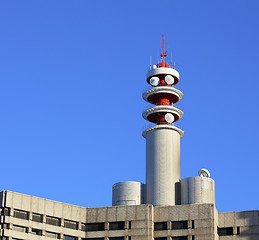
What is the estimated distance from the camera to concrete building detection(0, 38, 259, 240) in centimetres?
12081

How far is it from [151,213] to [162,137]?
1872 cm

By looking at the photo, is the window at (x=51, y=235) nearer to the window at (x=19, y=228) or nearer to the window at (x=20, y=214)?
the window at (x=19, y=228)

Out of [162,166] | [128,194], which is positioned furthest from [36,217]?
[162,166]

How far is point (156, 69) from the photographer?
474 ft

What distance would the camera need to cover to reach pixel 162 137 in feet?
449

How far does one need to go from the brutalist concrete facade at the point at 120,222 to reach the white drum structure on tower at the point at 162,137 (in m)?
7.94

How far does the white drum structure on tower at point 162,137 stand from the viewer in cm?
13262

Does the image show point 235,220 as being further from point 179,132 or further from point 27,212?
point 27,212

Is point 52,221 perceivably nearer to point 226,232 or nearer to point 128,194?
point 128,194

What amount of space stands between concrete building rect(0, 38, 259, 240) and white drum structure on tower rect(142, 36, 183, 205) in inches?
7.6

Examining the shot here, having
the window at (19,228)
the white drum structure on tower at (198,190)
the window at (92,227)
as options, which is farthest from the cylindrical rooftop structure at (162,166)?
the window at (19,228)

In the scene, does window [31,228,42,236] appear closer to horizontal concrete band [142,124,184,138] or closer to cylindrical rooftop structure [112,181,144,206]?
cylindrical rooftop structure [112,181,144,206]

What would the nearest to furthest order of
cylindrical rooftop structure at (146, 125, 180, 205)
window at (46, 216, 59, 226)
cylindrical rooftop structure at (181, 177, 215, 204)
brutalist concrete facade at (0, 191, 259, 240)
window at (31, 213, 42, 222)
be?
brutalist concrete facade at (0, 191, 259, 240), window at (31, 213, 42, 222), window at (46, 216, 59, 226), cylindrical rooftop structure at (181, 177, 215, 204), cylindrical rooftop structure at (146, 125, 180, 205)

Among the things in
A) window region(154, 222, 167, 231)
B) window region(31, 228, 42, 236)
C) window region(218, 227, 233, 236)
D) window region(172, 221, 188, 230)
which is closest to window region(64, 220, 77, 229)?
window region(31, 228, 42, 236)
